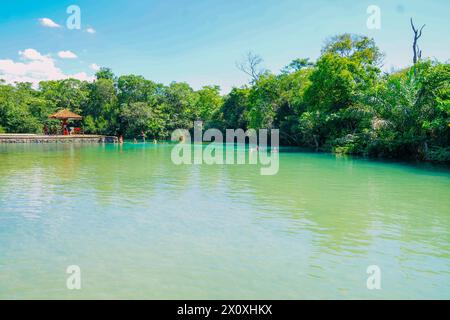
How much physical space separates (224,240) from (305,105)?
111 ft

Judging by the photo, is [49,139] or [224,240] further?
[49,139]

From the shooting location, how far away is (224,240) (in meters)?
7.38

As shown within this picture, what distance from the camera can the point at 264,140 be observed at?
46.2 meters

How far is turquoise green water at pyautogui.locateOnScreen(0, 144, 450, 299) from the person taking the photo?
209 inches

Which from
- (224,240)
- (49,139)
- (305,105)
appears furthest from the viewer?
(49,139)

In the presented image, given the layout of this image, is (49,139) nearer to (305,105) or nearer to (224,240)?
(305,105)

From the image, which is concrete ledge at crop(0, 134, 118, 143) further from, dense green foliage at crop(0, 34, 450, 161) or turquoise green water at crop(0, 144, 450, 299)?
turquoise green water at crop(0, 144, 450, 299)

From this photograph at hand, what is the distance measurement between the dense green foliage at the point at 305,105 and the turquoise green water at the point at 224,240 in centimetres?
1102

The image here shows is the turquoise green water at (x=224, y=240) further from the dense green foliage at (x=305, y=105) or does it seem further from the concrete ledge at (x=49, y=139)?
the concrete ledge at (x=49, y=139)

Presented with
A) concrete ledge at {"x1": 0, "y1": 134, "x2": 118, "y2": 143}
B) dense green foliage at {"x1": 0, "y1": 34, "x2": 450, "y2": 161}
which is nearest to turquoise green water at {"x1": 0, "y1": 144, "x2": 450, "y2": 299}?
dense green foliage at {"x1": 0, "y1": 34, "x2": 450, "y2": 161}

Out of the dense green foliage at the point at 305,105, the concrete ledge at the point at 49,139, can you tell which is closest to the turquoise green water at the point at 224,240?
the dense green foliage at the point at 305,105

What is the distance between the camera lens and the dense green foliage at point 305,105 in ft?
76.1

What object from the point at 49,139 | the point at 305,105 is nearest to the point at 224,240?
the point at 305,105
